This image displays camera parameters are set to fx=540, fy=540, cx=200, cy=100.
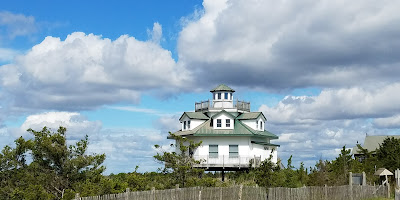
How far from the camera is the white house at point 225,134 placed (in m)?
51.5

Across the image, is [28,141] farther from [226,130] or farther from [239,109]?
[239,109]

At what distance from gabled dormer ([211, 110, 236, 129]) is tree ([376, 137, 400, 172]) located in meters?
14.0

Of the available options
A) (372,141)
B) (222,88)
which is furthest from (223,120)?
(372,141)

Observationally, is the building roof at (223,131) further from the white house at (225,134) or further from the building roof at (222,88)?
the building roof at (222,88)

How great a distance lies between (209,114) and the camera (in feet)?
180

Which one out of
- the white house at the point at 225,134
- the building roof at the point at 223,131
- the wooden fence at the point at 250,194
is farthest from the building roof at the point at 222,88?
the wooden fence at the point at 250,194

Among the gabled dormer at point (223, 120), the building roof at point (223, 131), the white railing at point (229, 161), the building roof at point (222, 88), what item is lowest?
the white railing at point (229, 161)

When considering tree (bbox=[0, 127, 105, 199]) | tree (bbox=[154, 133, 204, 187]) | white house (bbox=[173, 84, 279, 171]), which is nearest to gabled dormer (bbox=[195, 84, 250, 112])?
white house (bbox=[173, 84, 279, 171])

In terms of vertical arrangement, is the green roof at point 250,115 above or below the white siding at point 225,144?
above

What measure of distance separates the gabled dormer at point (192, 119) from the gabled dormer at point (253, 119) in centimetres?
364

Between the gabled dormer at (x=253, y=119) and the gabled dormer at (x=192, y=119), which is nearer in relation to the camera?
the gabled dormer at (x=192, y=119)

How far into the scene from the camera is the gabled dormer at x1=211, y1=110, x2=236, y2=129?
171ft

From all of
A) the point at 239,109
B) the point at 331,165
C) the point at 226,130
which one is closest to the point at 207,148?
the point at 226,130

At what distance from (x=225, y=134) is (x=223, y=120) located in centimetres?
171
